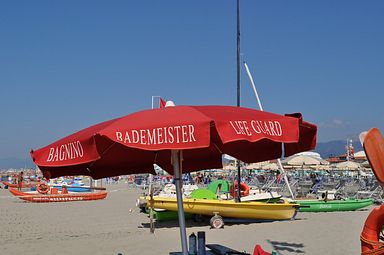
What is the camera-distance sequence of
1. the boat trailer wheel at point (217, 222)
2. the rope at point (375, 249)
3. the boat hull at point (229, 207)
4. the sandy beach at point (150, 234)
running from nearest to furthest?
the rope at point (375, 249)
the sandy beach at point (150, 234)
the boat trailer wheel at point (217, 222)
the boat hull at point (229, 207)

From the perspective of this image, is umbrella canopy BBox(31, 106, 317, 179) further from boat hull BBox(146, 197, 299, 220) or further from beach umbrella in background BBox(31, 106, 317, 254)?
boat hull BBox(146, 197, 299, 220)

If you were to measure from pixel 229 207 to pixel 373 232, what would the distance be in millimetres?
9818

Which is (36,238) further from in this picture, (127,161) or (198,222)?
(127,161)

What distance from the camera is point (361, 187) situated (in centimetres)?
2541

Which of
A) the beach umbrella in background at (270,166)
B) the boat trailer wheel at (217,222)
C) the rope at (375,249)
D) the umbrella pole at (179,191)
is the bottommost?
the boat trailer wheel at (217,222)

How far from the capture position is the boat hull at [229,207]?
1308cm

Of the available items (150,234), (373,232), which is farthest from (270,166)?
(373,232)

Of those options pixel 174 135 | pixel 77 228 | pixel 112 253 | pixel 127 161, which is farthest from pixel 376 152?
pixel 77 228

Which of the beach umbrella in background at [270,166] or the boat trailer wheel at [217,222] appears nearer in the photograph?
the boat trailer wheel at [217,222]

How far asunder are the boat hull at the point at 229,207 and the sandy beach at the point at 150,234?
1.02 ft

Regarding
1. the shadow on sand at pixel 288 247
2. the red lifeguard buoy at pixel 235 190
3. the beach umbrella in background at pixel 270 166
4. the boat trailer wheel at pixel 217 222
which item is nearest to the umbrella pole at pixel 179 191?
the shadow on sand at pixel 288 247

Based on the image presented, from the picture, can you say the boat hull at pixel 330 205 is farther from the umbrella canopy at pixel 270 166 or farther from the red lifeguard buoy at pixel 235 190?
the umbrella canopy at pixel 270 166

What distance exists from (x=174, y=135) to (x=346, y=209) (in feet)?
49.2

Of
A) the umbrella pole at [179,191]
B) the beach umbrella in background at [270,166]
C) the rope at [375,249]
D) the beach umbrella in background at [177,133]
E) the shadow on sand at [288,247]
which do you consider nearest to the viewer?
the rope at [375,249]
